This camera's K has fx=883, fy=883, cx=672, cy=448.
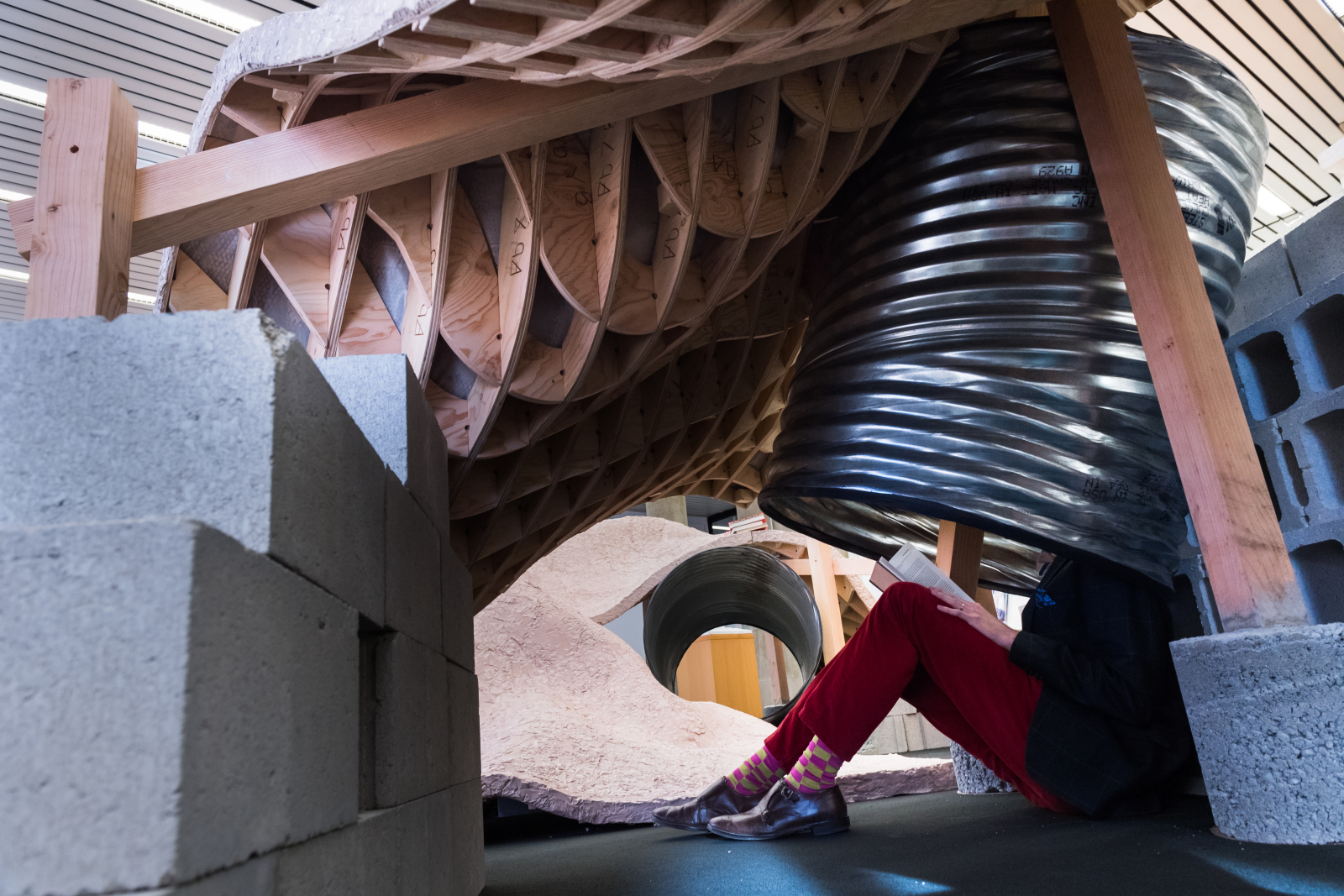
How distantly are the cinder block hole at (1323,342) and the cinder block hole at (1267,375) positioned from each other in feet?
0.48

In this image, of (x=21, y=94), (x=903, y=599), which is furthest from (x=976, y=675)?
(x=21, y=94)

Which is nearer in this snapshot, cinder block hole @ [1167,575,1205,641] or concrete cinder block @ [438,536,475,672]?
concrete cinder block @ [438,536,475,672]

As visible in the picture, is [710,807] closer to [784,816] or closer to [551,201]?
[784,816]

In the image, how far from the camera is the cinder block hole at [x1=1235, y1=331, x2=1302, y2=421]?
256cm

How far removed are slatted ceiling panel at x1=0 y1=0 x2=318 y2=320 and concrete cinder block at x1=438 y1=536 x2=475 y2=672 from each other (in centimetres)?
450

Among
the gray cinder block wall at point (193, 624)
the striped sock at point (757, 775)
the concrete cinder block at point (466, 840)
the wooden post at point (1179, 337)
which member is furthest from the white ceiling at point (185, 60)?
the gray cinder block wall at point (193, 624)

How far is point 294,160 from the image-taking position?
1947 millimetres

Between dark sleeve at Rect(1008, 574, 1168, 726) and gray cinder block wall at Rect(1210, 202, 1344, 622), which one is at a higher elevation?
gray cinder block wall at Rect(1210, 202, 1344, 622)

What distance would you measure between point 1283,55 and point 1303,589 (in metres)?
7.19

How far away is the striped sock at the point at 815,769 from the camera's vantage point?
257 centimetres

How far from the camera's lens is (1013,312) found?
8.52ft

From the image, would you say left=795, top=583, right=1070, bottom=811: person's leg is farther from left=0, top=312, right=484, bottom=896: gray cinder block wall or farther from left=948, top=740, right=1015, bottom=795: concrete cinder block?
left=0, top=312, right=484, bottom=896: gray cinder block wall

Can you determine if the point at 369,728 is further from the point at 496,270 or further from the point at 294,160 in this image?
the point at 496,270

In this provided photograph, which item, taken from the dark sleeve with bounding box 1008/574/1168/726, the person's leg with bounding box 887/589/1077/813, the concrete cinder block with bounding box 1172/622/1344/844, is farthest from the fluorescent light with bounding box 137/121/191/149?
the concrete cinder block with bounding box 1172/622/1344/844
